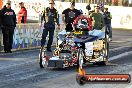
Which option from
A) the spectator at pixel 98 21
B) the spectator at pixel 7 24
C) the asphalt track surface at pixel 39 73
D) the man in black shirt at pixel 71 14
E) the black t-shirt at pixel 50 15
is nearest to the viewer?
the asphalt track surface at pixel 39 73

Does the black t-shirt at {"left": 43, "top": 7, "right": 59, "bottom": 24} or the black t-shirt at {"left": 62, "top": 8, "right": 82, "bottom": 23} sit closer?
the black t-shirt at {"left": 62, "top": 8, "right": 82, "bottom": 23}

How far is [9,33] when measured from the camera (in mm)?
16031

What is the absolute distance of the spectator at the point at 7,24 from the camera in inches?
621

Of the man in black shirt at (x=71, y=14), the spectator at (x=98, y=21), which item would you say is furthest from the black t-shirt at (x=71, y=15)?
the spectator at (x=98, y=21)

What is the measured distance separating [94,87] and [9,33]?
843 cm

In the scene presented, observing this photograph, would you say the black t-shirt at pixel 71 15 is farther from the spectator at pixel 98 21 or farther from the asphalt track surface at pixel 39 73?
the asphalt track surface at pixel 39 73

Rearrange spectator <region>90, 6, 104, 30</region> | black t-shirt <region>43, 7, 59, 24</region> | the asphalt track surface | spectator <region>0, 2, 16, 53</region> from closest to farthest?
the asphalt track surface → spectator <region>90, 6, 104, 30</region> → black t-shirt <region>43, 7, 59, 24</region> → spectator <region>0, 2, 16, 53</region>

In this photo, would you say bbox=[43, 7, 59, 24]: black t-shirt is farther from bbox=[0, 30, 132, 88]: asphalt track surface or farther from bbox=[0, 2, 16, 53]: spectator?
bbox=[0, 30, 132, 88]: asphalt track surface

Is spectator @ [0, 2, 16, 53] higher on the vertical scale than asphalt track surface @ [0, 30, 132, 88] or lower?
higher

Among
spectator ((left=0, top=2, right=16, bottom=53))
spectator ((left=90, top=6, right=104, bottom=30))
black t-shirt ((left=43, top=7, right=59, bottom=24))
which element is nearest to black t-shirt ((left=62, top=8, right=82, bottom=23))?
spectator ((left=90, top=6, right=104, bottom=30))

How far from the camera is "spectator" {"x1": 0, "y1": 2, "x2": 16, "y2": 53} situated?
15.8 metres

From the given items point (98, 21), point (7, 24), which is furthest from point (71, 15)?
point (7, 24)

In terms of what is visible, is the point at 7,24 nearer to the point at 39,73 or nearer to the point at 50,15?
the point at 50,15

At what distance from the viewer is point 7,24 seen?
52.2 ft
